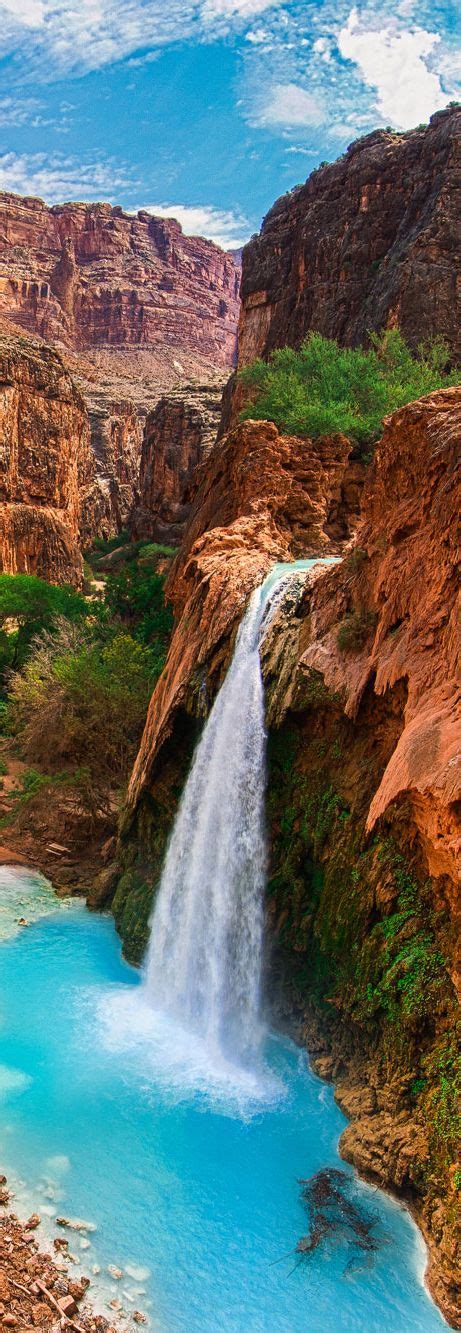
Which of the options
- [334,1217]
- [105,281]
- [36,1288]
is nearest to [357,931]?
[334,1217]

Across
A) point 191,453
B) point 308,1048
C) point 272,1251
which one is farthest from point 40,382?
point 272,1251

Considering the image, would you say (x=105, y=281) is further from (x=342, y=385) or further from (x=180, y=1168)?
(x=180, y=1168)

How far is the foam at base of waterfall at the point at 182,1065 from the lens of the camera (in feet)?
32.3

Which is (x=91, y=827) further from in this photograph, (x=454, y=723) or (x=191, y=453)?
(x=191, y=453)

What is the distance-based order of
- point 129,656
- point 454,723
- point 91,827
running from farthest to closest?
1. point 129,656
2. point 91,827
3. point 454,723

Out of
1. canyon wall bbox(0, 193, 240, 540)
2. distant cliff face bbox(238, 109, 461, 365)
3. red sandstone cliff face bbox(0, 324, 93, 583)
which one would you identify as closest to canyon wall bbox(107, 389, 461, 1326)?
distant cliff face bbox(238, 109, 461, 365)

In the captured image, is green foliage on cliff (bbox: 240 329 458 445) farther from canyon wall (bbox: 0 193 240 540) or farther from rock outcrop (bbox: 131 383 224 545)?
canyon wall (bbox: 0 193 240 540)

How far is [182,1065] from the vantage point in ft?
34.5

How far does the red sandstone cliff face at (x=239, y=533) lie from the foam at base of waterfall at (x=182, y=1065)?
415 cm

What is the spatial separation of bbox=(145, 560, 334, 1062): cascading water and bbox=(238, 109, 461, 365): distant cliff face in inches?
770

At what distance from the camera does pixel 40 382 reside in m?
→ 42.3

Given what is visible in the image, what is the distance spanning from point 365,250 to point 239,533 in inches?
879

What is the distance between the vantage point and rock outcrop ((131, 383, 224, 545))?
4696 cm

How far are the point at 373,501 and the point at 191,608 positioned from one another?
4931 mm
